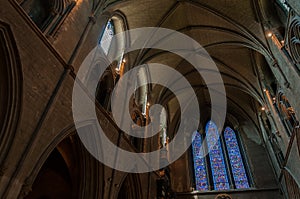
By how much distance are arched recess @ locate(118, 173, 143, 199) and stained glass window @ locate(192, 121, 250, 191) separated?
20.2 feet

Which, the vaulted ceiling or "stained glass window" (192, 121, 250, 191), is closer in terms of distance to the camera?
the vaulted ceiling

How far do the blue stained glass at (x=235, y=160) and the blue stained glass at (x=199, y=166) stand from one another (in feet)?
6.01

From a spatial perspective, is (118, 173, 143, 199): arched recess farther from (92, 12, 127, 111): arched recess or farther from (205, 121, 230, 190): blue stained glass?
(205, 121, 230, 190): blue stained glass

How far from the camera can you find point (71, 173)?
7703 millimetres

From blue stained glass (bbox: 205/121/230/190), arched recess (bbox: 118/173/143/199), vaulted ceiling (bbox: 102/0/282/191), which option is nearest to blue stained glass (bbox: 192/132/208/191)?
blue stained glass (bbox: 205/121/230/190)

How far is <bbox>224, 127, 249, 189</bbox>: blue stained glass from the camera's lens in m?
14.6

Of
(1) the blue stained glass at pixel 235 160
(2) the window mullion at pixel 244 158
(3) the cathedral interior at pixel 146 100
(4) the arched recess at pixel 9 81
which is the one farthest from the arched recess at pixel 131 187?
(2) the window mullion at pixel 244 158

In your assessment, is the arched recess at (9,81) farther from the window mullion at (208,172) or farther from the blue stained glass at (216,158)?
the blue stained glass at (216,158)

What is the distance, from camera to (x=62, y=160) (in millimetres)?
8727

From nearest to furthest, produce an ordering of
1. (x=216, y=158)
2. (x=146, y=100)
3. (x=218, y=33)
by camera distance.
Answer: (x=218, y=33), (x=146, y=100), (x=216, y=158)

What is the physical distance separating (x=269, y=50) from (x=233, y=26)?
243cm

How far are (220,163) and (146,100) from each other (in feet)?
22.5

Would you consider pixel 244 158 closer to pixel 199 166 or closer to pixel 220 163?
pixel 220 163

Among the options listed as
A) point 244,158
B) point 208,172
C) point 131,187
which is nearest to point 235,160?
point 244,158
